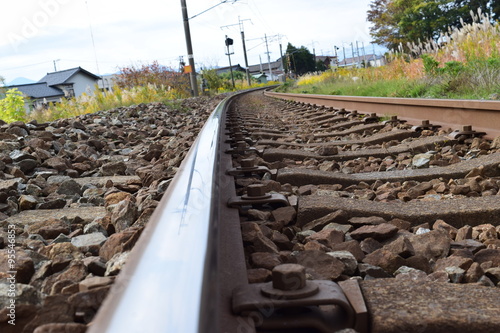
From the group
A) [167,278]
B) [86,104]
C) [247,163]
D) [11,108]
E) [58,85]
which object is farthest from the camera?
[58,85]

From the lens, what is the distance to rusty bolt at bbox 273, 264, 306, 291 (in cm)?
108

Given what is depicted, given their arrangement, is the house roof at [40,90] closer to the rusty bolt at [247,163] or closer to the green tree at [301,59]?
the green tree at [301,59]

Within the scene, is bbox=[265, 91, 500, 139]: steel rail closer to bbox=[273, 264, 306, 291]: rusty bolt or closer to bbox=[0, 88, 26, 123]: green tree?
bbox=[273, 264, 306, 291]: rusty bolt

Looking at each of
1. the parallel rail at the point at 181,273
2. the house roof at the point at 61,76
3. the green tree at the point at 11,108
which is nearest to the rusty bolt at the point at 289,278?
the parallel rail at the point at 181,273

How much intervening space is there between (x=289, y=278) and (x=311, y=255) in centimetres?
49

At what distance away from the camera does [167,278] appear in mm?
865

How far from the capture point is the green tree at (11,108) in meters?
8.91

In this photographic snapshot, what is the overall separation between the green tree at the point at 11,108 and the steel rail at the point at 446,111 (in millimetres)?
5904

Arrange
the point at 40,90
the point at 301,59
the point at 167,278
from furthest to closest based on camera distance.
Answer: the point at 301,59, the point at 40,90, the point at 167,278

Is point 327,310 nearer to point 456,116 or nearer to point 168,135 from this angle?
point 456,116

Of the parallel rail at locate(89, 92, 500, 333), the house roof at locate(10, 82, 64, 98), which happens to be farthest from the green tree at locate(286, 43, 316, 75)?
the parallel rail at locate(89, 92, 500, 333)

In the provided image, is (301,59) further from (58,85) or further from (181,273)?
(181,273)

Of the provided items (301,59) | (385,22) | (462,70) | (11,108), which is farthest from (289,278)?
(301,59)

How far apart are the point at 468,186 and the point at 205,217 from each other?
169 centimetres
